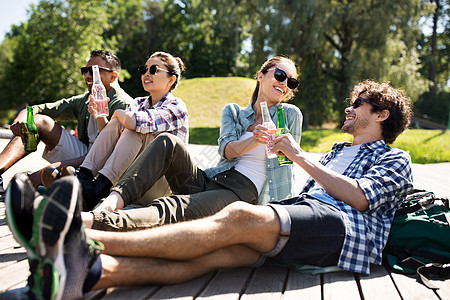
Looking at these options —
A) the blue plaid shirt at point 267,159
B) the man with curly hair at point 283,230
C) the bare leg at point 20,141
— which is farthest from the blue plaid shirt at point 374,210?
the bare leg at point 20,141

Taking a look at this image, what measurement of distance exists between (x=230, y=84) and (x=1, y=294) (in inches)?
856

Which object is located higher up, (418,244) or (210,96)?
(210,96)

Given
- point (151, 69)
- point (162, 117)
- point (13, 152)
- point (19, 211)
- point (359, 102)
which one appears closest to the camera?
point (19, 211)

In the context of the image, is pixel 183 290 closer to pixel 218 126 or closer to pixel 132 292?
pixel 132 292

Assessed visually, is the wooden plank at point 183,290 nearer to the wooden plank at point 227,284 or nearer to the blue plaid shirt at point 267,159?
the wooden plank at point 227,284

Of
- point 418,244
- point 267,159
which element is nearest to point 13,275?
point 267,159

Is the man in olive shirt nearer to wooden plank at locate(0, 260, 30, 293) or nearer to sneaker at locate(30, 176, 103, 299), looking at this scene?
wooden plank at locate(0, 260, 30, 293)

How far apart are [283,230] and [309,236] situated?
0.19 metres

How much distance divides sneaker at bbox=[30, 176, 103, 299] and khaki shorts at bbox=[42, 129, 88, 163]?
9.30 feet

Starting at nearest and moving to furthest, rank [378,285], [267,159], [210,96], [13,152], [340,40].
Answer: [378,285] < [267,159] < [13,152] < [340,40] < [210,96]

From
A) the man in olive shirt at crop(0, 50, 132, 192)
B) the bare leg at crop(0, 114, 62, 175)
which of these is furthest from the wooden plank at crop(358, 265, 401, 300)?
the bare leg at crop(0, 114, 62, 175)

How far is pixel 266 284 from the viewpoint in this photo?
2264mm

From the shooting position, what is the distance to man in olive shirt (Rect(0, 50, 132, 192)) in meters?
4.16

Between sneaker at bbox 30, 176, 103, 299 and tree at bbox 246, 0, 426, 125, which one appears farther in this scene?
tree at bbox 246, 0, 426, 125
